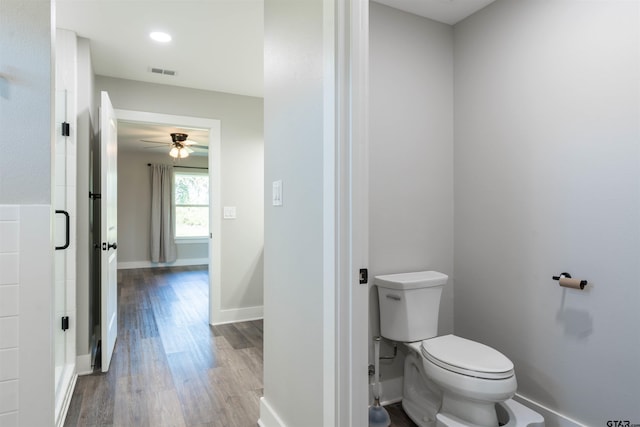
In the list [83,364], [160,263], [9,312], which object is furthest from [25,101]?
[160,263]

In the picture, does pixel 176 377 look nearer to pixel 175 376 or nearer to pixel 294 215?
pixel 175 376

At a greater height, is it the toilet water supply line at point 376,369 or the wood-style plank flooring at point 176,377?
the toilet water supply line at point 376,369

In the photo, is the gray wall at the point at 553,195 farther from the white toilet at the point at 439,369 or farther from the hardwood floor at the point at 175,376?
the hardwood floor at the point at 175,376

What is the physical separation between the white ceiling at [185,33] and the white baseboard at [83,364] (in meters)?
2.34

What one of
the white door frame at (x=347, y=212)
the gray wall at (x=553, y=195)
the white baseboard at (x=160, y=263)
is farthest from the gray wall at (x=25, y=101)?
the white baseboard at (x=160, y=263)

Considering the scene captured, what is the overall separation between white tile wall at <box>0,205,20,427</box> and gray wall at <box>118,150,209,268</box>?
6817 mm

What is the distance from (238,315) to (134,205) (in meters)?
4.88

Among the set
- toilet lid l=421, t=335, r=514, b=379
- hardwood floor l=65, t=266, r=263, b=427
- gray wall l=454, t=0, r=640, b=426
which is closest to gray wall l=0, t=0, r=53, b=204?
hardwood floor l=65, t=266, r=263, b=427

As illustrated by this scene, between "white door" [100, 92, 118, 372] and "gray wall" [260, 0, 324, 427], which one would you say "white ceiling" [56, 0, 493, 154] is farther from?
"gray wall" [260, 0, 324, 427]

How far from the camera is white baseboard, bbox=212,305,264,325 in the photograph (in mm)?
3914

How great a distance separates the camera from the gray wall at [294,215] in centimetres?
150

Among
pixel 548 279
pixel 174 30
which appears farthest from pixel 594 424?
pixel 174 30

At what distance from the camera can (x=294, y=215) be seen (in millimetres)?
1696

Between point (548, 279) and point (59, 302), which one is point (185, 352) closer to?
point (59, 302)
